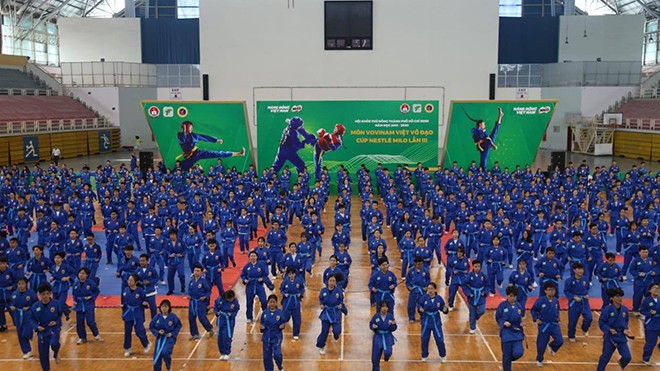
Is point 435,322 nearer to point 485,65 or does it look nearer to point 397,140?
point 397,140

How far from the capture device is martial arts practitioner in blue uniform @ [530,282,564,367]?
11.3m

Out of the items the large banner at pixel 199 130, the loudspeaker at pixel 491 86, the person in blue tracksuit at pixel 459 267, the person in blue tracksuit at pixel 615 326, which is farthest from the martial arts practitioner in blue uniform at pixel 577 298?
the loudspeaker at pixel 491 86

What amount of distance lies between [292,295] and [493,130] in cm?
2288

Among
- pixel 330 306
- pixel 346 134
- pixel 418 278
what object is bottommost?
pixel 330 306

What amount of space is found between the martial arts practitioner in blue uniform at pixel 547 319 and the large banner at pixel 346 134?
69.5 ft

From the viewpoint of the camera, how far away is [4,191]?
25844mm

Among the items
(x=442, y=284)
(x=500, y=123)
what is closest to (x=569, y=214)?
(x=442, y=284)

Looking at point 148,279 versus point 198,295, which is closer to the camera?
point 198,295

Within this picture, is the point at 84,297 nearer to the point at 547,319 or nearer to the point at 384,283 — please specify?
the point at 384,283

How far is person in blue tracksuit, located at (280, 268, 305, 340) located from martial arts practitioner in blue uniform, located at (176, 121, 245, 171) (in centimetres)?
2099

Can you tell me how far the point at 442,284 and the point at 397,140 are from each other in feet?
53.7

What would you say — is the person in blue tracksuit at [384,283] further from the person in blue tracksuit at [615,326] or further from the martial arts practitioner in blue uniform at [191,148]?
the martial arts practitioner in blue uniform at [191,148]

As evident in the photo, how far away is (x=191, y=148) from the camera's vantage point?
3284cm

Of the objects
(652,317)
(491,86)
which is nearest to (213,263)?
(652,317)
